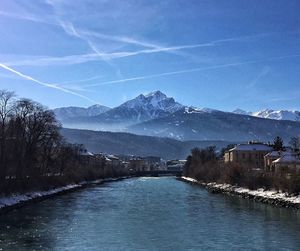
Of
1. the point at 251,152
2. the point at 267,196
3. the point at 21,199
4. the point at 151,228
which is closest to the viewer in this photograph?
the point at 151,228

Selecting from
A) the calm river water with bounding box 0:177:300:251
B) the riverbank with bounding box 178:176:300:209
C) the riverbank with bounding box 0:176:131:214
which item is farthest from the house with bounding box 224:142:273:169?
the calm river water with bounding box 0:177:300:251

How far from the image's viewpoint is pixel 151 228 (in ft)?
137

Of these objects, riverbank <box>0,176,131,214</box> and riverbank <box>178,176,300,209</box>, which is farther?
riverbank <box>178,176,300,209</box>

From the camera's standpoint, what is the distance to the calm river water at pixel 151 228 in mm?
33656

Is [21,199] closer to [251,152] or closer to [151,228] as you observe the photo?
[151,228]

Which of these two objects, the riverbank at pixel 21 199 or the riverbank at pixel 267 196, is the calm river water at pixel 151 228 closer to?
the riverbank at pixel 21 199

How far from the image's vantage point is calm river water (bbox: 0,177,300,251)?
110ft

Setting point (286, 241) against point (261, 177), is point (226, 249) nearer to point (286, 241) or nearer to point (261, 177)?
point (286, 241)

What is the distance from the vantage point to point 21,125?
7331cm

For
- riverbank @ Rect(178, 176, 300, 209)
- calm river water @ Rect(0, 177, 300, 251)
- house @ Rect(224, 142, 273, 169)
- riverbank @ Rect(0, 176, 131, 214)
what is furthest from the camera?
house @ Rect(224, 142, 273, 169)

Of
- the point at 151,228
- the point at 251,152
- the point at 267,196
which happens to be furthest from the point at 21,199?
the point at 251,152

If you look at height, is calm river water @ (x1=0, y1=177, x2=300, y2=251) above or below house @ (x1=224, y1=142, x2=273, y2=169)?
below

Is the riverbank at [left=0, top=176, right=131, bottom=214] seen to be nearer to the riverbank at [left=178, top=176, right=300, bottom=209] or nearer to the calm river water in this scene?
the calm river water

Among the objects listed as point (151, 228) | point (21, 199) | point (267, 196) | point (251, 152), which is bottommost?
point (151, 228)
